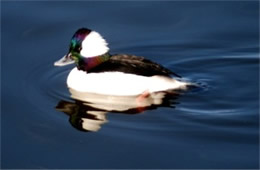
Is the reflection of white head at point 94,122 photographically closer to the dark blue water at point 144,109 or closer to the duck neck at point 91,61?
the dark blue water at point 144,109

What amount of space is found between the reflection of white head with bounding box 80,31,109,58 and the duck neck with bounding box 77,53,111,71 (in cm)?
6

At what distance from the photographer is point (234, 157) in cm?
654

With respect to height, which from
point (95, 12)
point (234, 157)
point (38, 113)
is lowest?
point (234, 157)

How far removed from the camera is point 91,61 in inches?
335

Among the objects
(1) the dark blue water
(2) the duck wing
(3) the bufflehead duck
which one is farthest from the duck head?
(1) the dark blue water

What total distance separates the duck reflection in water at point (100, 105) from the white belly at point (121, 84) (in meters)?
0.07

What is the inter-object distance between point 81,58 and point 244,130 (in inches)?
103

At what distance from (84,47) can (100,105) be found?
37.6 inches

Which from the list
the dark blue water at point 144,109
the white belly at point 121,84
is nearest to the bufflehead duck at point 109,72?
the white belly at point 121,84

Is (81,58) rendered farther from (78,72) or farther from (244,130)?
Result: (244,130)

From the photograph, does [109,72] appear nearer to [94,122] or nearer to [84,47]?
[84,47]

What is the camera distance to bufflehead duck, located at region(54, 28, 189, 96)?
8.03 meters

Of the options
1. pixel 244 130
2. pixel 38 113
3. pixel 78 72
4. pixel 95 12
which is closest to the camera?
pixel 244 130

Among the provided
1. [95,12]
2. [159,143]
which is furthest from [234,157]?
[95,12]
